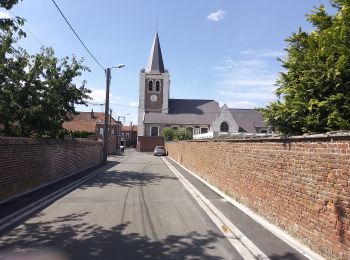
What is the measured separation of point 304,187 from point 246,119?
3600 inches

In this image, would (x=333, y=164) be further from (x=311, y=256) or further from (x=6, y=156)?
(x=6, y=156)

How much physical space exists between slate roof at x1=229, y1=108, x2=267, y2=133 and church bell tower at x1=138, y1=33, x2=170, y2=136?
15.1 metres

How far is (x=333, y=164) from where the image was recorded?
273 inches

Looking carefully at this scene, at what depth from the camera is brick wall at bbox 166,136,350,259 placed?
6.64 metres

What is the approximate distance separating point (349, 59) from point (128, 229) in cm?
691

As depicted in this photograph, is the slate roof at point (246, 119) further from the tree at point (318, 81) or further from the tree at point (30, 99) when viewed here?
the tree at point (318, 81)

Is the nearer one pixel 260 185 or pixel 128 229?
pixel 128 229

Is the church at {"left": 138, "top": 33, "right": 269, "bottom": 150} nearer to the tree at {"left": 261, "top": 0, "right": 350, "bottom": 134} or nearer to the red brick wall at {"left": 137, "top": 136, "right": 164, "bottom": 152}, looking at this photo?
the red brick wall at {"left": 137, "top": 136, "right": 164, "bottom": 152}

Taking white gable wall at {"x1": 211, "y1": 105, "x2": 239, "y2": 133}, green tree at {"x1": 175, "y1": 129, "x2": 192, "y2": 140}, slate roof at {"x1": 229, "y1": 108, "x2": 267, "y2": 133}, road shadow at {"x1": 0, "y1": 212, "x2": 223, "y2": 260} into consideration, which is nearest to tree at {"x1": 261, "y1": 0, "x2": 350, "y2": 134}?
road shadow at {"x1": 0, "y1": 212, "x2": 223, "y2": 260}

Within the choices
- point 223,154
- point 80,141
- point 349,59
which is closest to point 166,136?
point 80,141

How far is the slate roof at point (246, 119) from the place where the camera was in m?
96.0

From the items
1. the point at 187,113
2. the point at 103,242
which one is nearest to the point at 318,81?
the point at 103,242

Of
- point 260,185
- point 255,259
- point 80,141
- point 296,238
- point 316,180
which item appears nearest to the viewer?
point 255,259

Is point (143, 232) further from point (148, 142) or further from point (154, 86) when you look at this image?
point (154, 86)
